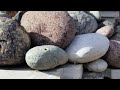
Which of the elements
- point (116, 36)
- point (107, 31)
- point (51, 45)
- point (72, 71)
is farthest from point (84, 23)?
point (72, 71)

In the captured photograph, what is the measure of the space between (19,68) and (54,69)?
396 mm

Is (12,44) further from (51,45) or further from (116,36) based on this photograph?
(116,36)

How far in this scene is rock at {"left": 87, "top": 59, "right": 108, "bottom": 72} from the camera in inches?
136

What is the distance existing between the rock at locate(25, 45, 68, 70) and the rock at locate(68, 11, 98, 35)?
86cm

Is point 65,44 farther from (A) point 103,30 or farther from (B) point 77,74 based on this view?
(A) point 103,30

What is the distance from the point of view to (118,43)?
3709mm

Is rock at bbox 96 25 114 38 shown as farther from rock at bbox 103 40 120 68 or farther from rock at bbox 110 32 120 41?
rock at bbox 103 40 120 68

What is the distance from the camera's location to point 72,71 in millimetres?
3219

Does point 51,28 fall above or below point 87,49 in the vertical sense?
above

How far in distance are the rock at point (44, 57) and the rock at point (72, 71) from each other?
125 millimetres

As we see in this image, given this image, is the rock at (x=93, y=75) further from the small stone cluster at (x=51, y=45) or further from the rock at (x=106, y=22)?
the rock at (x=106, y=22)

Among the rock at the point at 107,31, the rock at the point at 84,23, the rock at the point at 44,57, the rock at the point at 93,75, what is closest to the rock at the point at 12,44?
the rock at the point at 44,57

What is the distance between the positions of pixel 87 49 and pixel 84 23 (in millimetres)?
763
